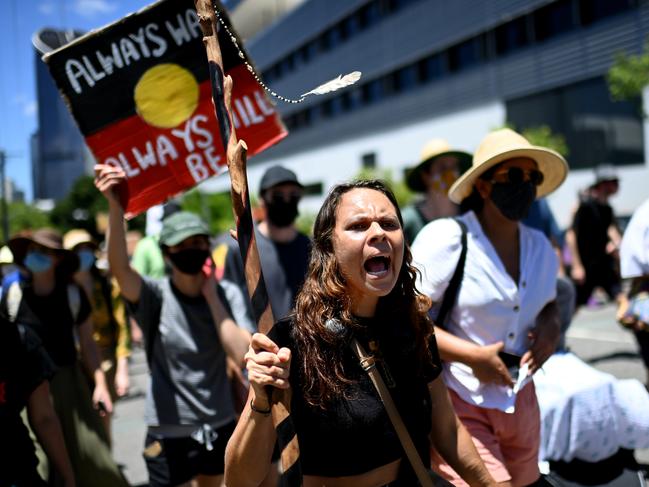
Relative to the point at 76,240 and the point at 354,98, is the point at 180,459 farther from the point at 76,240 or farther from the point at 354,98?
the point at 354,98

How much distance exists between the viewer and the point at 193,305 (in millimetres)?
3396

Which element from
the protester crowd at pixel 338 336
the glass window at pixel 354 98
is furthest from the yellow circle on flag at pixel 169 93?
the glass window at pixel 354 98

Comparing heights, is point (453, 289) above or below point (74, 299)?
below

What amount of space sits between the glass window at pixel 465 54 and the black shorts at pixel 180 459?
978 inches

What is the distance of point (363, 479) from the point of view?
1.89 metres

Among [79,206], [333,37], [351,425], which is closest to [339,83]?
[351,425]

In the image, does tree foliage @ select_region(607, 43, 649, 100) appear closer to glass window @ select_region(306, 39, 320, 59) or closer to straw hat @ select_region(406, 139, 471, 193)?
straw hat @ select_region(406, 139, 471, 193)

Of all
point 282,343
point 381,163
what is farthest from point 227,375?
point 381,163

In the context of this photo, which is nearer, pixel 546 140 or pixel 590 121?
pixel 546 140

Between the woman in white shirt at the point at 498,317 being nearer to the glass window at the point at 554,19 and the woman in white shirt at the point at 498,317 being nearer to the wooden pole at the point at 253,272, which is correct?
the wooden pole at the point at 253,272

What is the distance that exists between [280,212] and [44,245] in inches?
54.3

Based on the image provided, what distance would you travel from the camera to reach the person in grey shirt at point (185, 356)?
333cm

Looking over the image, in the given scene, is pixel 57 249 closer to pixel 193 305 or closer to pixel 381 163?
pixel 193 305

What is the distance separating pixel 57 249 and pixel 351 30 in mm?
32919
